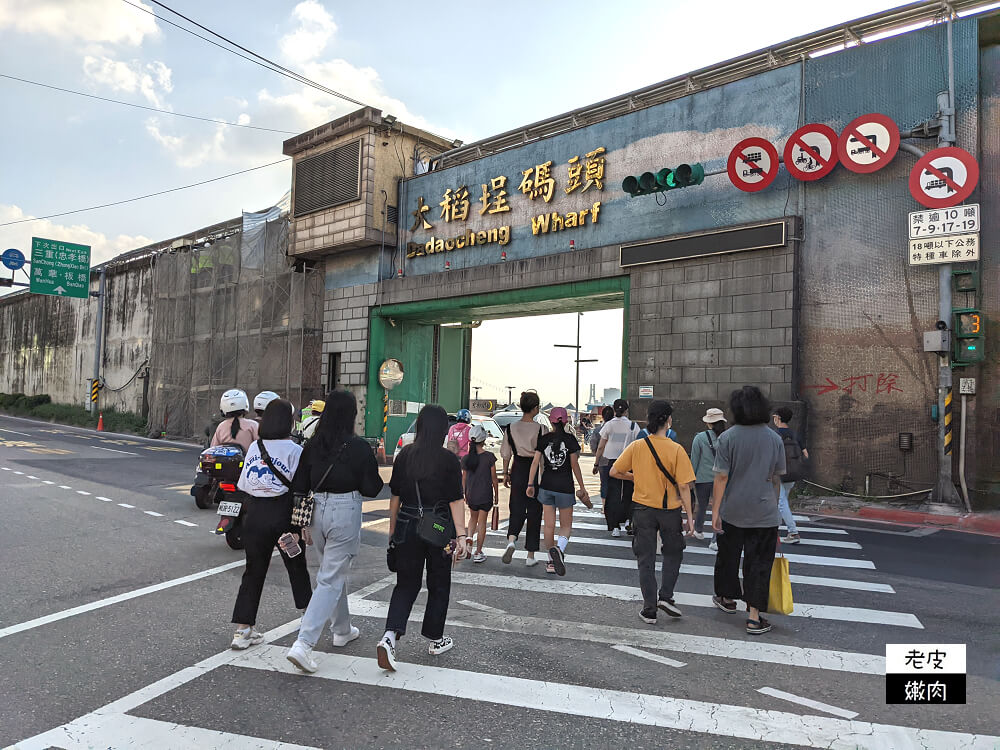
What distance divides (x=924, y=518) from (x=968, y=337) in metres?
3.21

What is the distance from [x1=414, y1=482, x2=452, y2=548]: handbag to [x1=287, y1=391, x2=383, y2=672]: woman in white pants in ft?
1.15

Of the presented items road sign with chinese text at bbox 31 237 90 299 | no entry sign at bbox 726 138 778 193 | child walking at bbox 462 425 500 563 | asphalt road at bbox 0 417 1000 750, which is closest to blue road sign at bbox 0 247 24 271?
road sign with chinese text at bbox 31 237 90 299

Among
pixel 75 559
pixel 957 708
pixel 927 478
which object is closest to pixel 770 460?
pixel 957 708

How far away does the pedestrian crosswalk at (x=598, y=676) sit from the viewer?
3.71 m

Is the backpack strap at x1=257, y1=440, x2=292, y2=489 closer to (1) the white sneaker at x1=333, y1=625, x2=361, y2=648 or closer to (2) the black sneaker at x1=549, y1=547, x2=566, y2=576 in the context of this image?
(1) the white sneaker at x1=333, y1=625, x2=361, y2=648

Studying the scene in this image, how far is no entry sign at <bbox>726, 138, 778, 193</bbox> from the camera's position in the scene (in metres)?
14.4

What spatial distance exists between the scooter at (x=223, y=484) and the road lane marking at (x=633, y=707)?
2.23 metres

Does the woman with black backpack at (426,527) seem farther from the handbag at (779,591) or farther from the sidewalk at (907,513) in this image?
the sidewalk at (907,513)

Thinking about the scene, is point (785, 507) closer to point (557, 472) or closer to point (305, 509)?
point (557, 472)

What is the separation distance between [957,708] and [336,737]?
363 centimetres

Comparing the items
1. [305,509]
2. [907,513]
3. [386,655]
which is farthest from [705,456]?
[305,509]

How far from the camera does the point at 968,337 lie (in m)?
11.9

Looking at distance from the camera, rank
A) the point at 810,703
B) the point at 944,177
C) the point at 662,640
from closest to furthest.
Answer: the point at 810,703 → the point at 662,640 → the point at 944,177

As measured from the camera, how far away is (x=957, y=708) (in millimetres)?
4148
